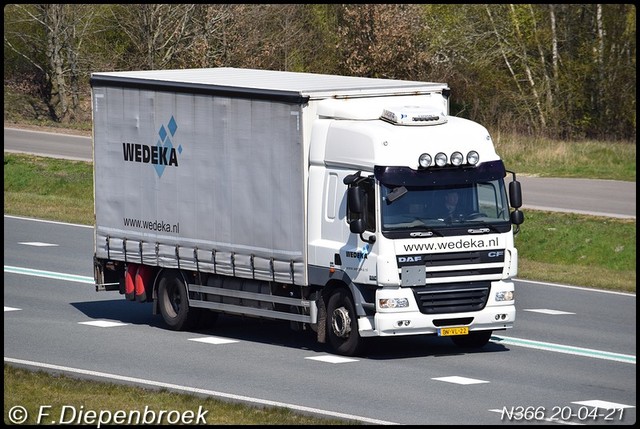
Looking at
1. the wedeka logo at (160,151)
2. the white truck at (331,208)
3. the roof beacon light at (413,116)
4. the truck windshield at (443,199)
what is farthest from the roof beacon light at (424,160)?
the wedeka logo at (160,151)

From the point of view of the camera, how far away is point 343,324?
17984mm

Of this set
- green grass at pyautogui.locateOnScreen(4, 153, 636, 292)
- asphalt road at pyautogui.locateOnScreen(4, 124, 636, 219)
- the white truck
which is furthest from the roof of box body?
asphalt road at pyautogui.locateOnScreen(4, 124, 636, 219)

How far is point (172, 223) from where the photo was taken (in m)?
20.1

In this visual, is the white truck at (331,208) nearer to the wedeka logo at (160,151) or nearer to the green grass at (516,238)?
the wedeka logo at (160,151)

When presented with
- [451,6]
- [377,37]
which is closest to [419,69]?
[377,37]

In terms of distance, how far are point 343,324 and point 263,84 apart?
3.48 meters

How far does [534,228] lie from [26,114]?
32.7m

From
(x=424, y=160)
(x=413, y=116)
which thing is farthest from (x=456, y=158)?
(x=413, y=116)

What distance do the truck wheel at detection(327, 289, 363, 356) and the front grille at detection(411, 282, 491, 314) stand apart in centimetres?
86

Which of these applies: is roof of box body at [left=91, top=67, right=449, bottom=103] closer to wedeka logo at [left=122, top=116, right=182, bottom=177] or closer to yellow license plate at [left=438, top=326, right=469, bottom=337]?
wedeka logo at [left=122, top=116, right=182, bottom=177]

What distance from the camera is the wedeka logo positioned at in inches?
788

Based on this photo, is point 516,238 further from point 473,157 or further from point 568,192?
point 473,157

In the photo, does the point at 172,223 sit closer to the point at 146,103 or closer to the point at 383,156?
the point at 146,103

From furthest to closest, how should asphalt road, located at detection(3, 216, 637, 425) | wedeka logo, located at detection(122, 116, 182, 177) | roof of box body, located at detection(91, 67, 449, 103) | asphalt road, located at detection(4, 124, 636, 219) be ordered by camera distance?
asphalt road, located at detection(4, 124, 636, 219), wedeka logo, located at detection(122, 116, 182, 177), roof of box body, located at detection(91, 67, 449, 103), asphalt road, located at detection(3, 216, 637, 425)
